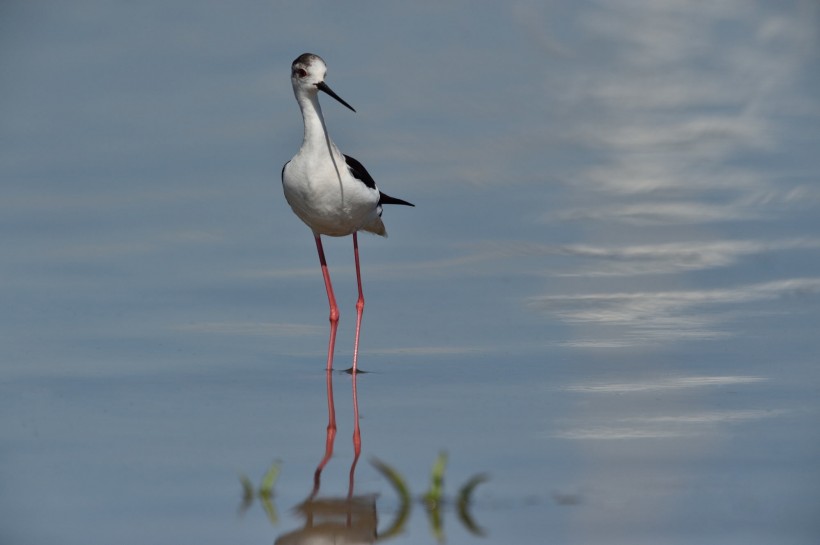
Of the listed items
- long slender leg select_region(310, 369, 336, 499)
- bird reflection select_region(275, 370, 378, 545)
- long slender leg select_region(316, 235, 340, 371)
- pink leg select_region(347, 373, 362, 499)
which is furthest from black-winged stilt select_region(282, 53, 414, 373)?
bird reflection select_region(275, 370, 378, 545)

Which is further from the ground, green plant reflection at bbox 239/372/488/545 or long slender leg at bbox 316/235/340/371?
long slender leg at bbox 316/235/340/371

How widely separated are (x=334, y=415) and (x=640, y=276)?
324cm

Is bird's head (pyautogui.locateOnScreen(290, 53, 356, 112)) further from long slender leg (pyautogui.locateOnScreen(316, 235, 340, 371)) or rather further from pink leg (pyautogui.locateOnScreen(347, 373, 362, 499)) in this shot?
pink leg (pyautogui.locateOnScreen(347, 373, 362, 499))

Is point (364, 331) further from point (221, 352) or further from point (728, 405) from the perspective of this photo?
point (728, 405)

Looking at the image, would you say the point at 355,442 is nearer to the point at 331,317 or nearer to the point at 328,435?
the point at 328,435

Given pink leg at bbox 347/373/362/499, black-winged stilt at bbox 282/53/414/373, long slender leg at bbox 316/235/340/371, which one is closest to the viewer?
pink leg at bbox 347/373/362/499

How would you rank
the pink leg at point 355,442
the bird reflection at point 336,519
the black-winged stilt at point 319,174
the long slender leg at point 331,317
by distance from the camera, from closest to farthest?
the bird reflection at point 336,519
the pink leg at point 355,442
the long slender leg at point 331,317
the black-winged stilt at point 319,174

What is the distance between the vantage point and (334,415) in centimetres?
597

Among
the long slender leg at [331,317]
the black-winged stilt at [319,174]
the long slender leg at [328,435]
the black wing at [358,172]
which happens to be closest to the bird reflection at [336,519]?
the long slender leg at [328,435]

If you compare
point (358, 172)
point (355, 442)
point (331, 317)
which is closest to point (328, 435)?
point (355, 442)

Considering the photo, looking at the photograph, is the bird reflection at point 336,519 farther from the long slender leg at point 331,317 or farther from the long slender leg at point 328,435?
the long slender leg at point 331,317

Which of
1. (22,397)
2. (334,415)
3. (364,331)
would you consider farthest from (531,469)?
(364,331)

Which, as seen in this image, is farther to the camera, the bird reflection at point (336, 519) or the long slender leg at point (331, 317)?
the long slender leg at point (331, 317)

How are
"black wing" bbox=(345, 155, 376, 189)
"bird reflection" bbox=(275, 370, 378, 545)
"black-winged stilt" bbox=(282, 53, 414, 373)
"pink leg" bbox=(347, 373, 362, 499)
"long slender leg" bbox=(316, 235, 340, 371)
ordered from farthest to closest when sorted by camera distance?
"black wing" bbox=(345, 155, 376, 189), "black-winged stilt" bbox=(282, 53, 414, 373), "long slender leg" bbox=(316, 235, 340, 371), "pink leg" bbox=(347, 373, 362, 499), "bird reflection" bbox=(275, 370, 378, 545)
